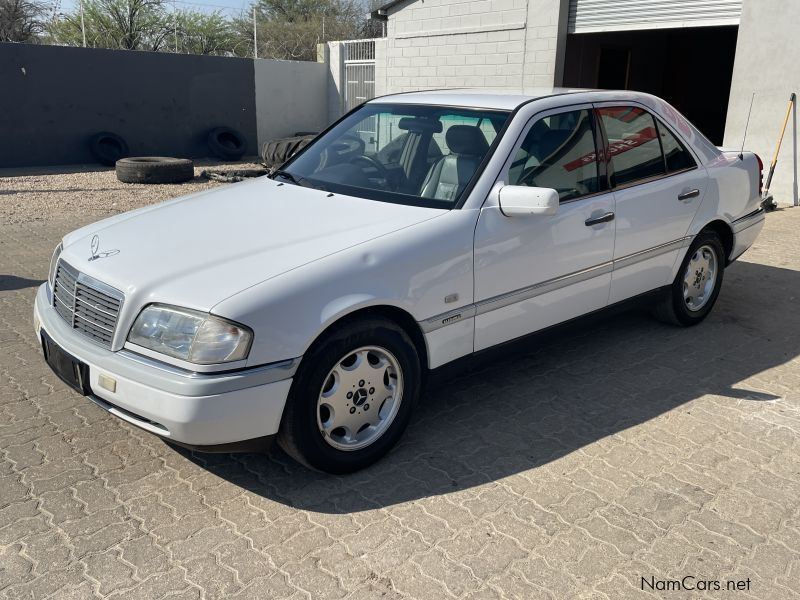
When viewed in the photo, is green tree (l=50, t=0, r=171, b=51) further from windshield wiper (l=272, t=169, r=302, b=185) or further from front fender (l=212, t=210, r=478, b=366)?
front fender (l=212, t=210, r=478, b=366)

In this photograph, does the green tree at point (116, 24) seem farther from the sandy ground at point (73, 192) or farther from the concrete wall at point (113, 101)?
the sandy ground at point (73, 192)

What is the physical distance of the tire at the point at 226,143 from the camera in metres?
16.5

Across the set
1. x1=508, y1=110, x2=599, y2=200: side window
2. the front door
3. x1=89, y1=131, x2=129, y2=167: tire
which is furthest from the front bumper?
x1=89, y1=131, x2=129, y2=167: tire

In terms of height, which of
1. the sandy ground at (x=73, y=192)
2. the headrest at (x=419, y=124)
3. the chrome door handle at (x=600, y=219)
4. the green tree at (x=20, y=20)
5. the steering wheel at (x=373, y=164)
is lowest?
the sandy ground at (x=73, y=192)

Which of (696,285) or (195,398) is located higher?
(195,398)

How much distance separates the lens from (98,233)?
3.79 m

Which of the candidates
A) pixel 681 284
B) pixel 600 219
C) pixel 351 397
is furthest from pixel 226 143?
pixel 351 397

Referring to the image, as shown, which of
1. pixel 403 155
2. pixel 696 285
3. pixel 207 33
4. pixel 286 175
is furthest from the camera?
pixel 207 33

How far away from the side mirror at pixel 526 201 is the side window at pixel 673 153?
1.72 meters

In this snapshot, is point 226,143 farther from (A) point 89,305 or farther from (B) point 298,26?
(B) point 298,26

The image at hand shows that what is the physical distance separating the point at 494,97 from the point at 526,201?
100cm

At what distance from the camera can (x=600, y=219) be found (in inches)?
168

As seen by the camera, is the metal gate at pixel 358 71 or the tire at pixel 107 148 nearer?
the tire at pixel 107 148

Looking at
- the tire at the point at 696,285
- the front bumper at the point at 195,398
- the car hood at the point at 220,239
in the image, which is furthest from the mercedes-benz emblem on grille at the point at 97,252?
the tire at the point at 696,285
